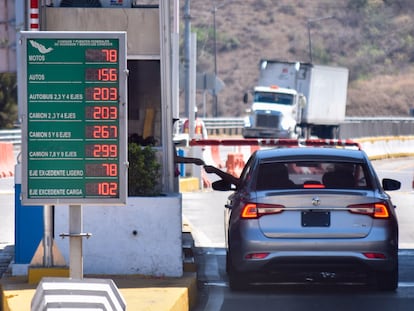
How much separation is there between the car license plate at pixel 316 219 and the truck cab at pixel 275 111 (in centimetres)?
4507

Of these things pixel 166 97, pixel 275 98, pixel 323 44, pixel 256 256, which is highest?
pixel 323 44

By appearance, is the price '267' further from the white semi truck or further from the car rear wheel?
the white semi truck

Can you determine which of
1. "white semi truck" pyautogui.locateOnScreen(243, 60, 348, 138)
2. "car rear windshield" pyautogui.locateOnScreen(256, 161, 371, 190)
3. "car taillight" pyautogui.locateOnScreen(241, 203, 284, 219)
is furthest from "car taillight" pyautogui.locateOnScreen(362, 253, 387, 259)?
"white semi truck" pyautogui.locateOnScreen(243, 60, 348, 138)

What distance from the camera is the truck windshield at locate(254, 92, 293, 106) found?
57481mm

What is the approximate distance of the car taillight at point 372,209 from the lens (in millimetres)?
12109

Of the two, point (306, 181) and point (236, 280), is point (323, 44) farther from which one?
point (236, 280)

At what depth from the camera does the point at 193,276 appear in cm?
1215

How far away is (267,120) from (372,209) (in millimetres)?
45826

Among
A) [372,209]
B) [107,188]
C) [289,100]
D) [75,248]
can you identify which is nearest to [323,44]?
[289,100]

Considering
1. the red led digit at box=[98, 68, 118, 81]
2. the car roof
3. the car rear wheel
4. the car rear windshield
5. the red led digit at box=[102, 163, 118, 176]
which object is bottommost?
the car rear wheel

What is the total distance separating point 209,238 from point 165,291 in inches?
280

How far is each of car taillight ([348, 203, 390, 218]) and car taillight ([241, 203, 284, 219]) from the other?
72 cm

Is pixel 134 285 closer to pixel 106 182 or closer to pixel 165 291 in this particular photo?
pixel 165 291

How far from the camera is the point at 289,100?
57.5 metres
